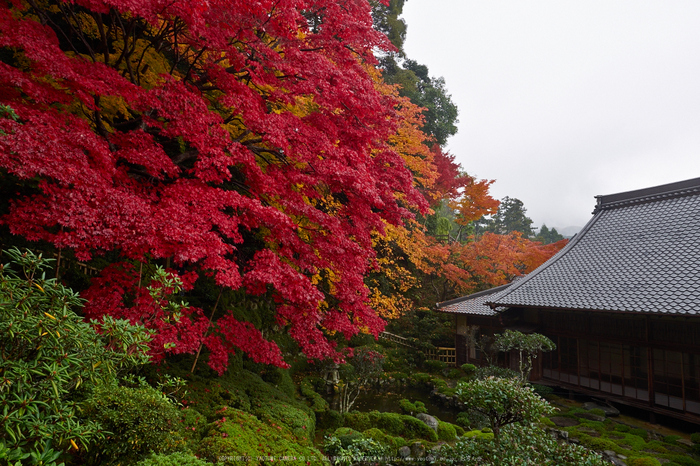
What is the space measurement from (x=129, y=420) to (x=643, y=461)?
29.5 feet

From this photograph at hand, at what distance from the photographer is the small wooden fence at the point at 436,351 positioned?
1697cm

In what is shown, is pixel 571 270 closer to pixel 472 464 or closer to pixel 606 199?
pixel 606 199

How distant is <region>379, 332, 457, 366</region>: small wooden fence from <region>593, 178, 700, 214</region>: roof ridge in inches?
359

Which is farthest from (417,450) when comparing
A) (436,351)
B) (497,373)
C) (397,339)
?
(397,339)

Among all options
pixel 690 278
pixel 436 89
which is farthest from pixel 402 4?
pixel 690 278

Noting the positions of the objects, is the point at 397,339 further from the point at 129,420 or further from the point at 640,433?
the point at 129,420

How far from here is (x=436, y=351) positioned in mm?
17125

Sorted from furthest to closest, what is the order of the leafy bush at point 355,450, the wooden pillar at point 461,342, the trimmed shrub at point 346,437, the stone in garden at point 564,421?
the wooden pillar at point 461,342 < the stone in garden at point 564,421 < the trimmed shrub at point 346,437 < the leafy bush at point 355,450

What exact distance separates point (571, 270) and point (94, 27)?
1509 centimetres

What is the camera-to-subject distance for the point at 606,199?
1450 centimetres

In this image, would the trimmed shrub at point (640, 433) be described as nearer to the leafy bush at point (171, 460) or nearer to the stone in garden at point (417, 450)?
the stone in garden at point (417, 450)

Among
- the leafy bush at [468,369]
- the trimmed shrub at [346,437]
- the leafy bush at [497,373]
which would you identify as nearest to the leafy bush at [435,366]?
the leafy bush at [468,369]

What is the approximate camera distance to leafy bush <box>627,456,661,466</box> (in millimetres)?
6652

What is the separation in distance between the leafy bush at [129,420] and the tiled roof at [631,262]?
1063 cm
